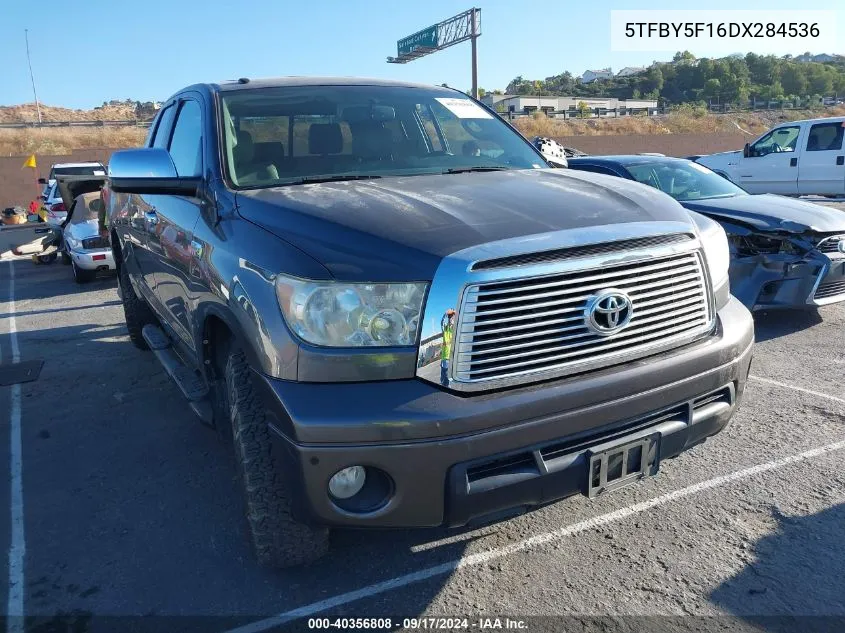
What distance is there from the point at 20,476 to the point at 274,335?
95.9 inches

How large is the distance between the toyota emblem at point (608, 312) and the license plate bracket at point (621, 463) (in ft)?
1.33

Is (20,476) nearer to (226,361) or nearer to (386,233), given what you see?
(226,361)

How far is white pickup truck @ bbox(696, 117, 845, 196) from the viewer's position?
1379cm

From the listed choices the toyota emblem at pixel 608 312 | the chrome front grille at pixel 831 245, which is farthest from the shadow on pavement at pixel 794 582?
the chrome front grille at pixel 831 245

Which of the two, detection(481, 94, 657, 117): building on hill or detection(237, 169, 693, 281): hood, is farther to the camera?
detection(481, 94, 657, 117): building on hill

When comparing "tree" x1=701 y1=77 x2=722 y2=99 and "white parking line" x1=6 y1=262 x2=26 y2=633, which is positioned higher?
"tree" x1=701 y1=77 x2=722 y2=99

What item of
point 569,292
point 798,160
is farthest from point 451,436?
point 798,160

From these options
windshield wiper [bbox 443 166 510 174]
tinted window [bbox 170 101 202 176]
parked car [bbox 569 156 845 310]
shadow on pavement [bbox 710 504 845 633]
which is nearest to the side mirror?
tinted window [bbox 170 101 202 176]

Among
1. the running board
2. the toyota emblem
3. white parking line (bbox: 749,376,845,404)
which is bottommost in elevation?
white parking line (bbox: 749,376,845,404)

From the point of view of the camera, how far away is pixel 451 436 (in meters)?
2.15

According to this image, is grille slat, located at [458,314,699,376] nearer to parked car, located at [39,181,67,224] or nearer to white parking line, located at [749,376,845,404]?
white parking line, located at [749,376,845,404]

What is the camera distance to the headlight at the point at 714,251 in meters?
2.84

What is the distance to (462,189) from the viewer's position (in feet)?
9.70

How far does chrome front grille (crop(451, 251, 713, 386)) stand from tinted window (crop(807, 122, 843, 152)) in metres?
13.7
